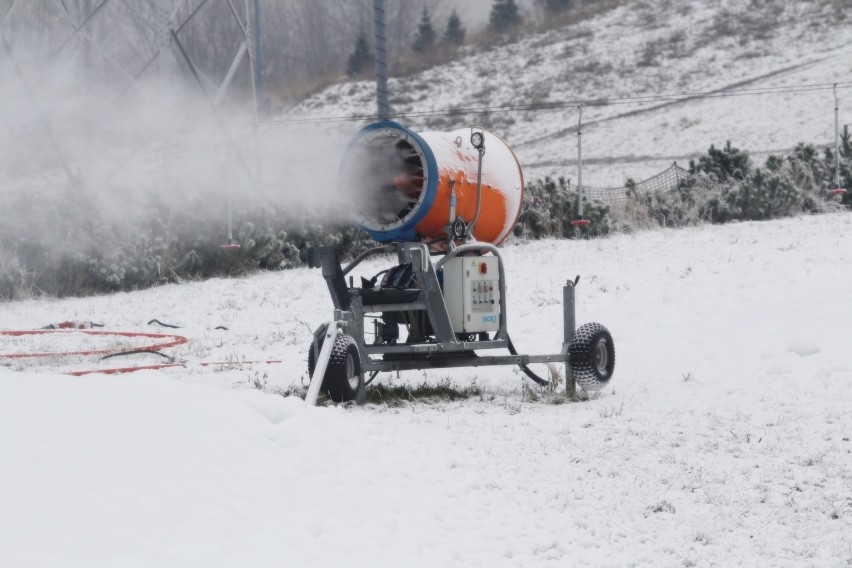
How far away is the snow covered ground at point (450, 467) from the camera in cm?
351

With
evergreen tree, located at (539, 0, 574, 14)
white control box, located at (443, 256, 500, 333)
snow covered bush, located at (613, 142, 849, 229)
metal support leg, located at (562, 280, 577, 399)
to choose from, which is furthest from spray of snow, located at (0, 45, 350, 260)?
evergreen tree, located at (539, 0, 574, 14)

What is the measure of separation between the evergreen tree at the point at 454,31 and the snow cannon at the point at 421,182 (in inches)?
2135

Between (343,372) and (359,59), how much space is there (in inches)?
2011

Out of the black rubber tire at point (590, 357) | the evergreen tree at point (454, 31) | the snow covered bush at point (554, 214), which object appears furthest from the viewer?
the evergreen tree at point (454, 31)

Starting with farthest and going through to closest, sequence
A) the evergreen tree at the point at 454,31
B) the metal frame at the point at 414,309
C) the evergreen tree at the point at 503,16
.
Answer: the evergreen tree at the point at 503,16 → the evergreen tree at the point at 454,31 → the metal frame at the point at 414,309

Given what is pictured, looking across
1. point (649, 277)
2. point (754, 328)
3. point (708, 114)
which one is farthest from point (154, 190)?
point (708, 114)

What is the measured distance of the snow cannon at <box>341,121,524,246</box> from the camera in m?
7.09

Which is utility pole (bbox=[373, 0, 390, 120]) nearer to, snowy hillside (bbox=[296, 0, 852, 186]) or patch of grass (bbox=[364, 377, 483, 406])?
snowy hillside (bbox=[296, 0, 852, 186])

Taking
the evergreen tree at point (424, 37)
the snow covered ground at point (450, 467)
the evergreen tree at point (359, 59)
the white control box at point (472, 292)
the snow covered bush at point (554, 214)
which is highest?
the evergreen tree at point (424, 37)

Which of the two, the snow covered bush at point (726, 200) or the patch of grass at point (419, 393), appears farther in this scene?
the snow covered bush at point (726, 200)

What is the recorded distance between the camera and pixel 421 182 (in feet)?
23.9

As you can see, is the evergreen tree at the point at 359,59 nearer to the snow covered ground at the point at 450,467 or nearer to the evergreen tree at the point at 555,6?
the evergreen tree at the point at 555,6

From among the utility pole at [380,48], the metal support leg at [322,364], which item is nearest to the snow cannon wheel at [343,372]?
the metal support leg at [322,364]

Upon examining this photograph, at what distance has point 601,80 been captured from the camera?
166ft
